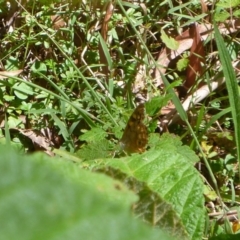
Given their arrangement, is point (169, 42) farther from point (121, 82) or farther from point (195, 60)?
point (121, 82)

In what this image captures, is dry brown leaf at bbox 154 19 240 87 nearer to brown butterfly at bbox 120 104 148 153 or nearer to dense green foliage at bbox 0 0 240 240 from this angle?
dense green foliage at bbox 0 0 240 240

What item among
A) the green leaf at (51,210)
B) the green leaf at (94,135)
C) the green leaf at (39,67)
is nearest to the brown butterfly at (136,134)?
the green leaf at (94,135)

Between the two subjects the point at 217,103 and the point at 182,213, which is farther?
the point at 217,103

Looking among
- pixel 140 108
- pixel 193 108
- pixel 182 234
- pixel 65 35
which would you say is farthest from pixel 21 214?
pixel 65 35

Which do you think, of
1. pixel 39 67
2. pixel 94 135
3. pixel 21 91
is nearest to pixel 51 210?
pixel 94 135

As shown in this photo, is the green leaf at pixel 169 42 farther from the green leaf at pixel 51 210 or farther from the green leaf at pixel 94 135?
the green leaf at pixel 51 210

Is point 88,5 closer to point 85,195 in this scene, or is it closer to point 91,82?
point 91,82

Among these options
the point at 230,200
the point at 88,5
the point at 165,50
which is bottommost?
the point at 230,200
